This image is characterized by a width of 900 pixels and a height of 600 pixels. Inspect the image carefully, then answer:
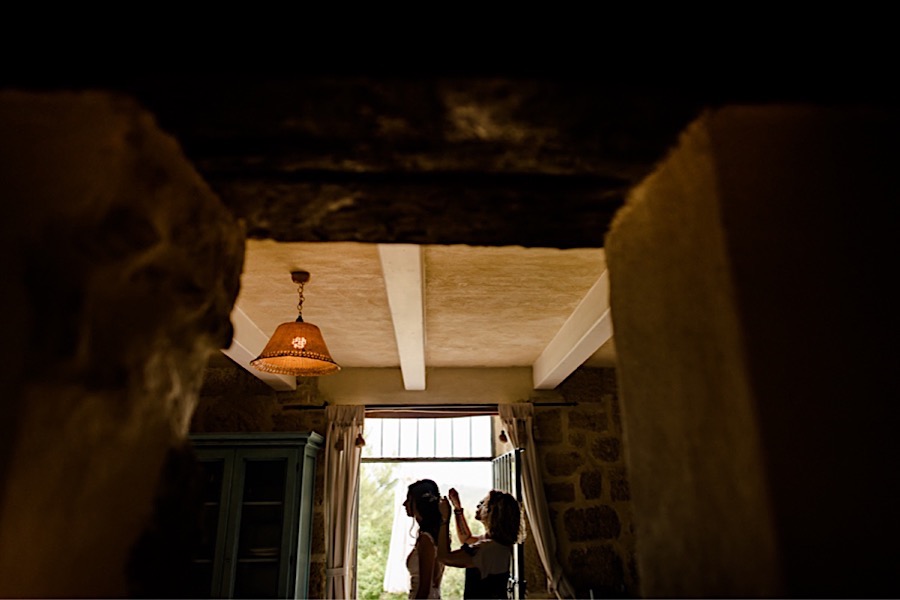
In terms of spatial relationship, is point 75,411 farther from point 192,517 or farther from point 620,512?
point 620,512

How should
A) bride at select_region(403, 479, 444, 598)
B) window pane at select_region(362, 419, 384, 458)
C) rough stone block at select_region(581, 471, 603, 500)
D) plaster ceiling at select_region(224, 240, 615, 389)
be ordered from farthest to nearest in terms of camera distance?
window pane at select_region(362, 419, 384, 458), rough stone block at select_region(581, 471, 603, 500), bride at select_region(403, 479, 444, 598), plaster ceiling at select_region(224, 240, 615, 389)

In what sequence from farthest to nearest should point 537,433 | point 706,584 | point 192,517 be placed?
point 537,433, point 192,517, point 706,584

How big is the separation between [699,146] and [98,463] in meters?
0.83

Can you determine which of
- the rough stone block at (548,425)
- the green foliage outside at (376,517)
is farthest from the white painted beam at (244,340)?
the green foliage outside at (376,517)

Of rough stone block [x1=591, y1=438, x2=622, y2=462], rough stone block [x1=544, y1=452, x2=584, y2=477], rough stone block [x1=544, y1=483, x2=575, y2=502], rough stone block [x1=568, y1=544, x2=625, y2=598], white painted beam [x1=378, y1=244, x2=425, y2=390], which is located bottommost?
rough stone block [x1=568, y1=544, x2=625, y2=598]

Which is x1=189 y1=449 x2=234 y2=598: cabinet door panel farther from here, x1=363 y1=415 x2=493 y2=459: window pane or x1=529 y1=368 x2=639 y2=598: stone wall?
x1=529 y1=368 x2=639 y2=598: stone wall

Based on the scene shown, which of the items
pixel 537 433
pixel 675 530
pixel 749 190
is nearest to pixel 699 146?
pixel 749 190

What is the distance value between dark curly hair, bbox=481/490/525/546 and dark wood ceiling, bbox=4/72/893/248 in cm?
213

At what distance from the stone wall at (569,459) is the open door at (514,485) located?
0.28 meters

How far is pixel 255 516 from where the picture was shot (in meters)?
3.86

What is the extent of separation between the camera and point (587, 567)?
4.18 m

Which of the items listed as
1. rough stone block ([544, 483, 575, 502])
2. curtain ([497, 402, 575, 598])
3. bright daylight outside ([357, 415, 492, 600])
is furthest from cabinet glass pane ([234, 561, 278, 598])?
rough stone block ([544, 483, 575, 502])

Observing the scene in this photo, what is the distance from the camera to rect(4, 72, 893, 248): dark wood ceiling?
68 cm

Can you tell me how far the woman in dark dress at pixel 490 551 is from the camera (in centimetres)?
264
